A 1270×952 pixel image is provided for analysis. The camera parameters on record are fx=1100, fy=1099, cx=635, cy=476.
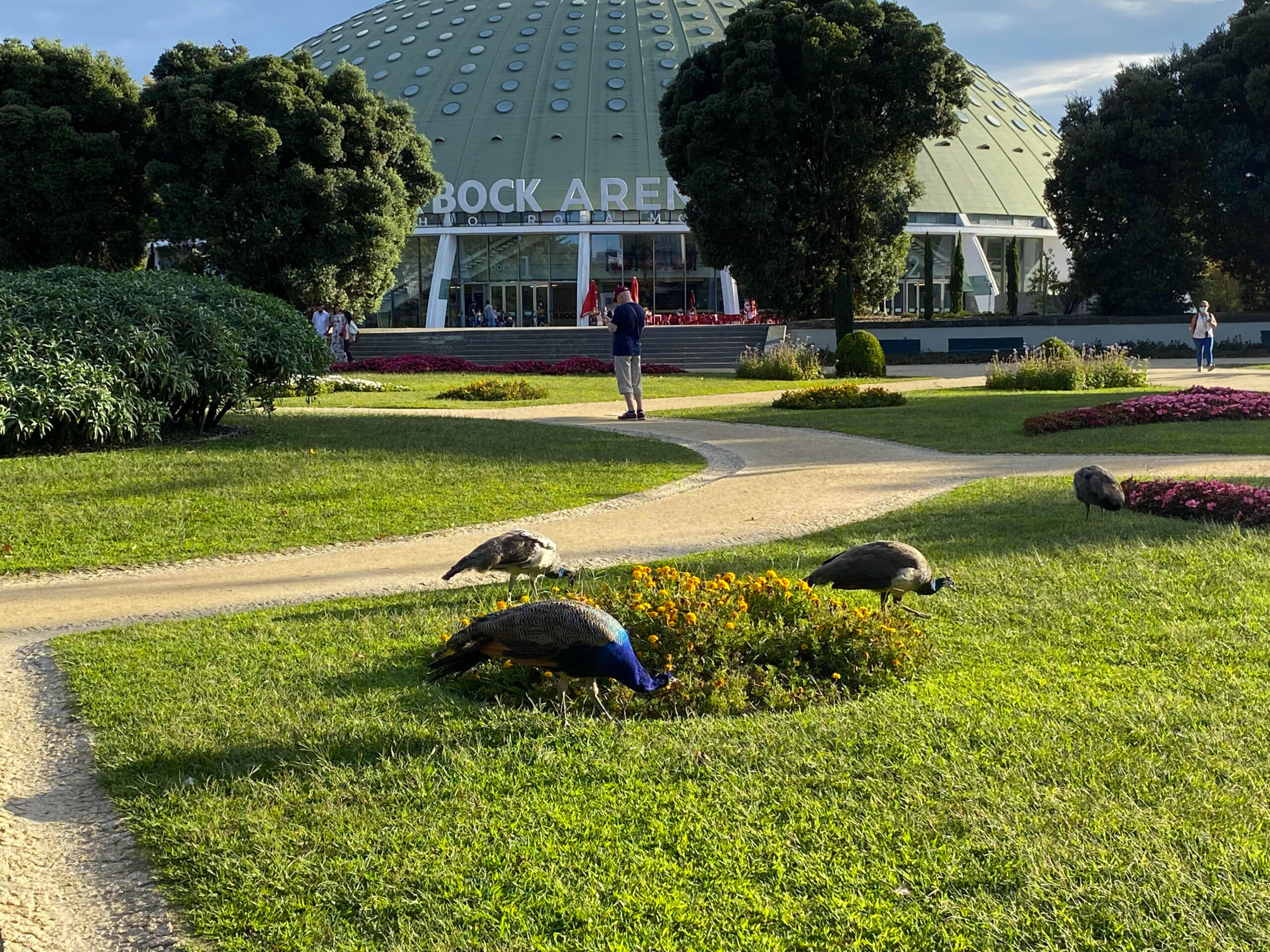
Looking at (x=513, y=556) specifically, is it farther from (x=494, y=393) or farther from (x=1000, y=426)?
(x=494, y=393)

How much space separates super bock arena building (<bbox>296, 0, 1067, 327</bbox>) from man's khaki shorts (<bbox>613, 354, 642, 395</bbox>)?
3799 cm

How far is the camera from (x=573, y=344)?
38.1 metres

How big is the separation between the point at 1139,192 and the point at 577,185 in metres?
27.6

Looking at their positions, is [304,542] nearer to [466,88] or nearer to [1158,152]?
[1158,152]

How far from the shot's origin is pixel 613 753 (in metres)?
4.36

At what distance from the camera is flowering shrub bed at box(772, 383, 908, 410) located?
776 inches

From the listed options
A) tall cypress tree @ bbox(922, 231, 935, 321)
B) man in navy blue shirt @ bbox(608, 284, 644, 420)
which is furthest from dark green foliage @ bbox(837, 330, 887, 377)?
tall cypress tree @ bbox(922, 231, 935, 321)

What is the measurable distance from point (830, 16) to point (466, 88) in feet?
110

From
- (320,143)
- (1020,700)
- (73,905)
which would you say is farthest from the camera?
(320,143)

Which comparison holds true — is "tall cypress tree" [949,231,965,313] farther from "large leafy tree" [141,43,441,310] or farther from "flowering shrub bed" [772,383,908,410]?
"flowering shrub bed" [772,383,908,410]

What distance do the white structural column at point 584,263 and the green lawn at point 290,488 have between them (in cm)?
4367

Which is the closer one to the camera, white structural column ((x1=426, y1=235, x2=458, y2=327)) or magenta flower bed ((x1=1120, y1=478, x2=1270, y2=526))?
magenta flower bed ((x1=1120, y1=478, x2=1270, y2=526))

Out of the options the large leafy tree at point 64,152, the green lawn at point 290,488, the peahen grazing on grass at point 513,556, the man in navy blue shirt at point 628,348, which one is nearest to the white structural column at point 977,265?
the large leafy tree at point 64,152

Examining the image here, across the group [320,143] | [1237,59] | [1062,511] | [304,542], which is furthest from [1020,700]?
[1237,59]
